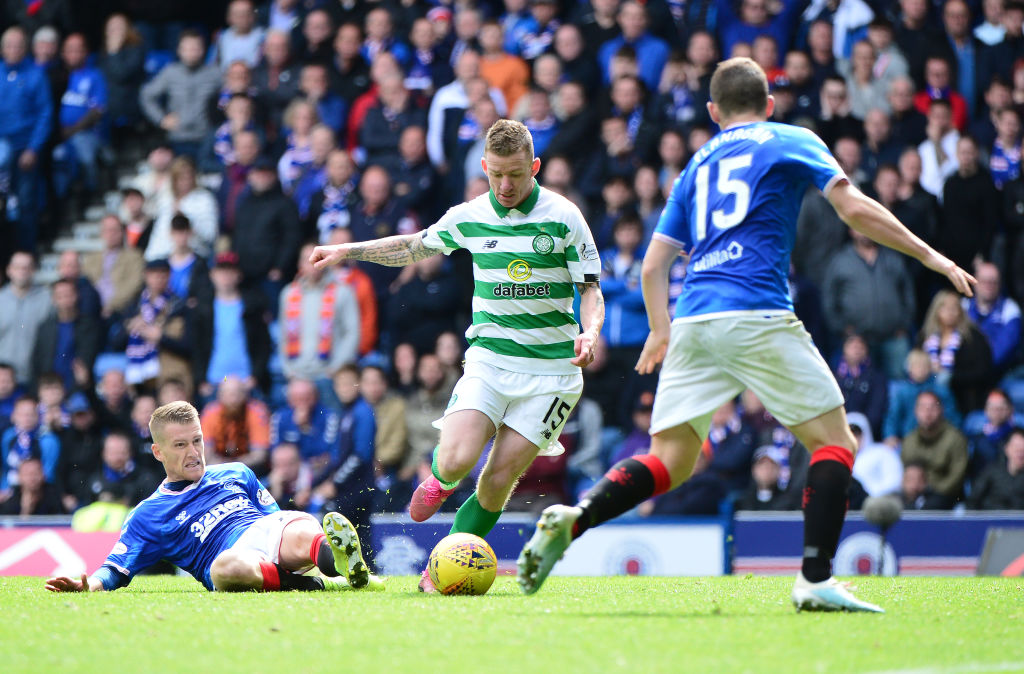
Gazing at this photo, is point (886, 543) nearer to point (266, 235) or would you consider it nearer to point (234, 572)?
point (234, 572)

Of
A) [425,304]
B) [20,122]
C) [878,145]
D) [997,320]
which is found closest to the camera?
[997,320]

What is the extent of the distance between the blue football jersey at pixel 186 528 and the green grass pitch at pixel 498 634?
186 mm

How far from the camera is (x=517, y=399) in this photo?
708cm

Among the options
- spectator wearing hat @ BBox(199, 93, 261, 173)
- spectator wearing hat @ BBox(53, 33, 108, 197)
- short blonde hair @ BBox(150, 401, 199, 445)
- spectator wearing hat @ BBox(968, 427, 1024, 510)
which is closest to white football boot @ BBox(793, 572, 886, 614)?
short blonde hair @ BBox(150, 401, 199, 445)

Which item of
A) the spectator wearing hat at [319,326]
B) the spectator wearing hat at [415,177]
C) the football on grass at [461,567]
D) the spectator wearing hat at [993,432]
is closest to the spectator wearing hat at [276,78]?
the spectator wearing hat at [415,177]

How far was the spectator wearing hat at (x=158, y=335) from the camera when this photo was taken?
1425 cm

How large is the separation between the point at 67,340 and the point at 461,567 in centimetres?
970

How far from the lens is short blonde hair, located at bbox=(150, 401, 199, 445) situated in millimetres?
7074

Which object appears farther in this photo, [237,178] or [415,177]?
[237,178]

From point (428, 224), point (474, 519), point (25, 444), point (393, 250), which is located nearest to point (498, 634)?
point (474, 519)

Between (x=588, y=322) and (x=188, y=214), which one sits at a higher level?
(x=188, y=214)

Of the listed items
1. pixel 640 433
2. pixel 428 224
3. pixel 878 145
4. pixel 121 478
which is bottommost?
pixel 121 478

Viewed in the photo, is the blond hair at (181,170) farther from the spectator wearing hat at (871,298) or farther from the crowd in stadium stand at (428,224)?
the spectator wearing hat at (871,298)

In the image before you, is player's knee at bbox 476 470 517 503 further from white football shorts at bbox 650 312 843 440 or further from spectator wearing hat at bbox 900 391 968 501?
spectator wearing hat at bbox 900 391 968 501
